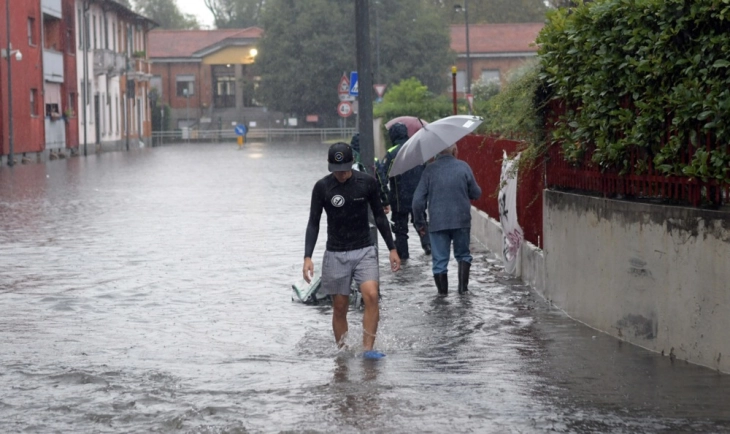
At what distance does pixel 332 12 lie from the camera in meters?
83.6

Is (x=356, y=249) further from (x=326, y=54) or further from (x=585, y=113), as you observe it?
(x=326, y=54)

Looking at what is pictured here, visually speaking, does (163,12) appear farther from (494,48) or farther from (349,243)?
(349,243)

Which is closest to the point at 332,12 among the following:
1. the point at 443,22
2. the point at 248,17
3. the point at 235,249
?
the point at 443,22

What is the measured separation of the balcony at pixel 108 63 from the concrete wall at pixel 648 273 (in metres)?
57.3

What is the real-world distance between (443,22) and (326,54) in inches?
384

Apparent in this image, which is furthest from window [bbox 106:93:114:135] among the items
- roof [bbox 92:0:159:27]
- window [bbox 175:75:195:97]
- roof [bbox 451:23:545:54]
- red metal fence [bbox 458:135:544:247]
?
red metal fence [bbox 458:135:544:247]

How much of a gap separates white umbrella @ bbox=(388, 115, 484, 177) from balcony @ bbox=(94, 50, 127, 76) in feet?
182

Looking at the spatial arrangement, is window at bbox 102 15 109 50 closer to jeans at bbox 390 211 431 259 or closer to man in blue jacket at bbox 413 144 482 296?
jeans at bbox 390 211 431 259

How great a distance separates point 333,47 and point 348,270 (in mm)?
74974

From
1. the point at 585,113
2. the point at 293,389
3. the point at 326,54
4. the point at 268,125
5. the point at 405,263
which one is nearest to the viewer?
the point at 293,389

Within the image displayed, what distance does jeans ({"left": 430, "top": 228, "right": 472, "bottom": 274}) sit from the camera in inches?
464

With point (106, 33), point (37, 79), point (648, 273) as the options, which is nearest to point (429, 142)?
point (648, 273)

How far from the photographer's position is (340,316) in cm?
890

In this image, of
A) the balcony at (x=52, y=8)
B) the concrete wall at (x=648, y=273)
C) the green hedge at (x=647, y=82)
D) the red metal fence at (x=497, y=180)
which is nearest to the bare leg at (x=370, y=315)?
the concrete wall at (x=648, y=273)
